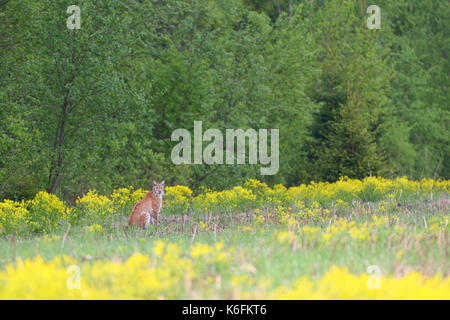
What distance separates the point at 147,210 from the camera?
41.6 ft

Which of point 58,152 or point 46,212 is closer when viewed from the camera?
point 46,212

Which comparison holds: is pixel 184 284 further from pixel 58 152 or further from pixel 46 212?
pixel 58 152

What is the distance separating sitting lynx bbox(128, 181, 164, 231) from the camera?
1231 centimetres

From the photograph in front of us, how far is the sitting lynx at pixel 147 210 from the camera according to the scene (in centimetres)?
1231

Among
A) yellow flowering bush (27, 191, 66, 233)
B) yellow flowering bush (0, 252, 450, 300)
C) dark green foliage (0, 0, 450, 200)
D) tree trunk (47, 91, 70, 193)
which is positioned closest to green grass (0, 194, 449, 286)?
yellow flowering bush (0, 252, 450, 300)

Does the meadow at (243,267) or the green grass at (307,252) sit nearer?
the meadow at (243,267)

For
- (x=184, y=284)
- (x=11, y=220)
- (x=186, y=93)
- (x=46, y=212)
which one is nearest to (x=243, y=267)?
(x=184, y=284)

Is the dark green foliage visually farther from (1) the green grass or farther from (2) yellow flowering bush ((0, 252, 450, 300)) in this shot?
(2) yellow flowering bush ((0, 252, 450, 300))

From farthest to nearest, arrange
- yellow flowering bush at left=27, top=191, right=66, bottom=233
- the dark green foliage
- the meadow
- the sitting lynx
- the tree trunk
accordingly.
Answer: the tree trunk
the dark green foliage
yellow flowering bush at left=27, top=191, right=66, bottom=233
the sitting lynx
the meadow

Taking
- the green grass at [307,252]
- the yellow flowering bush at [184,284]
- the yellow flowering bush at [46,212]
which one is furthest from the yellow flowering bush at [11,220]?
the yellow flowering bush at [184,284]

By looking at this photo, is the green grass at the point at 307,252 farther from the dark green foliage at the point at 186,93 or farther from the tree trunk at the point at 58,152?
the tree trunk at the point at 58,152

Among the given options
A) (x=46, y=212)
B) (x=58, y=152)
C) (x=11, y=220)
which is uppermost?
(x=58, y=152)

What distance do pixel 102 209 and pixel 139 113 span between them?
24.4 ft

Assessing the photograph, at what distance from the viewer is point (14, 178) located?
16.9m
